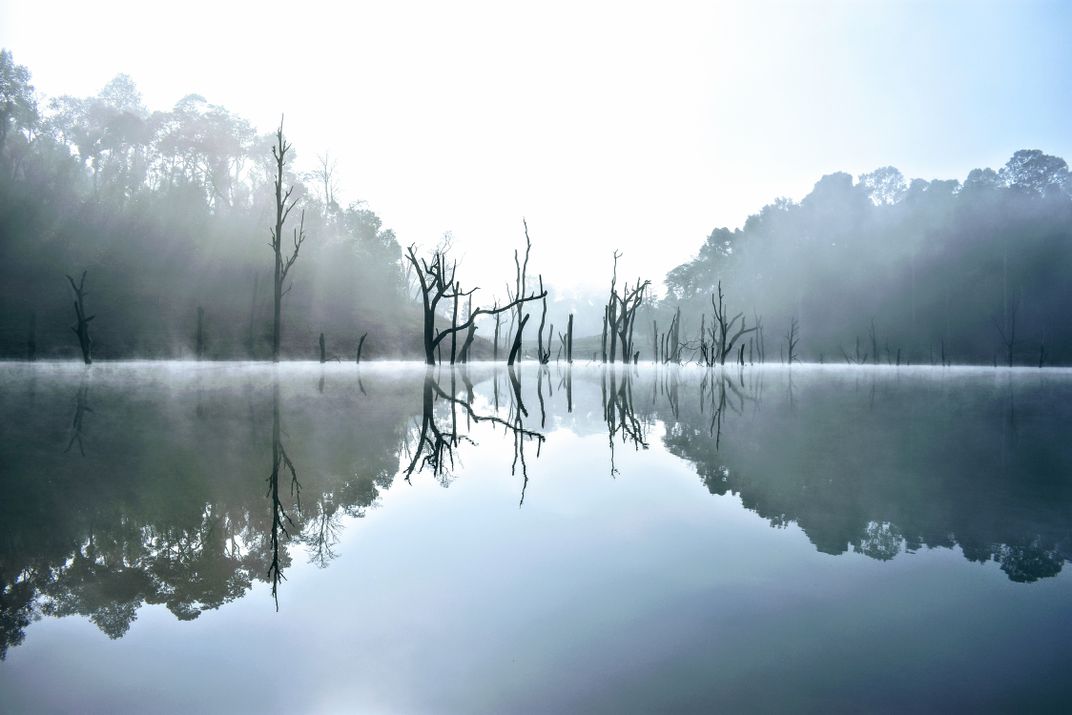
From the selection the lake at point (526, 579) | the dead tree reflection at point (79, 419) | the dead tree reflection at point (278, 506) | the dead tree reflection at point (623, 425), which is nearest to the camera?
the lake at point (526, 579)

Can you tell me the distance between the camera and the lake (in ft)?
5.50

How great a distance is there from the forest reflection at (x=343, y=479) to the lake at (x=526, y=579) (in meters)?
0.03

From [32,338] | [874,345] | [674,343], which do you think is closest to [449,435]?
[674,343]

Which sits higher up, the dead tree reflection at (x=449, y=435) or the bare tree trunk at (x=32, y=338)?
the bare tree trunk at (x=32, y=338)

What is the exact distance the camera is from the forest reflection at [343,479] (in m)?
2.61

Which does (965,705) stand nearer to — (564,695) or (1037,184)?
(564,695)

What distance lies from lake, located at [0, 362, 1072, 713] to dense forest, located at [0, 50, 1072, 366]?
1771cm

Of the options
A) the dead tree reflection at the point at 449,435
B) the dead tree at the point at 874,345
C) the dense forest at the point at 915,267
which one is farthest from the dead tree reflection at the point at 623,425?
the dense forest at the point at 915,267

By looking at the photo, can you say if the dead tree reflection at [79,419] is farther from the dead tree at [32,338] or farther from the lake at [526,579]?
the dead tree at [32,338]

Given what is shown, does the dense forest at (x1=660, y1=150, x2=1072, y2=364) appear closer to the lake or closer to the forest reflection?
the forest reflection

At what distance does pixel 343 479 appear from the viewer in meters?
4.27

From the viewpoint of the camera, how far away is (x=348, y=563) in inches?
A: 103

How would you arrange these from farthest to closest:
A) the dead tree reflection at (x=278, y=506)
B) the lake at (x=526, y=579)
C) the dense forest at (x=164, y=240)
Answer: the dense forest at (x=164, y=240) < the dead tree reflection at (x=278, y=506) < the lake at (x=526, y=579)

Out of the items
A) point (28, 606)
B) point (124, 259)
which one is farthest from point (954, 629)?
point (124, 259)
